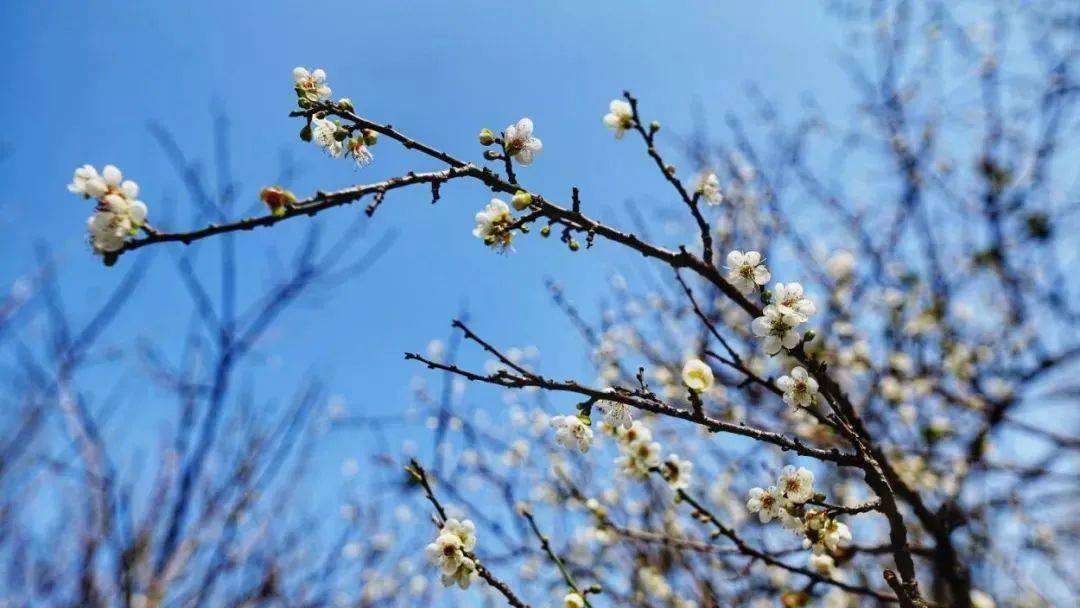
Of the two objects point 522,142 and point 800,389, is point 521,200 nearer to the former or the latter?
point 522,142

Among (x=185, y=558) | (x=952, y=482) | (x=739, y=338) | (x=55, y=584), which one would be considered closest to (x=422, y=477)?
(x=185, y=558)

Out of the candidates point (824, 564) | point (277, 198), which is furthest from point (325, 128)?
point (824, 564)

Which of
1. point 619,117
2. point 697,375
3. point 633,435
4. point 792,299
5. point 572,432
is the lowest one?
point 572,432

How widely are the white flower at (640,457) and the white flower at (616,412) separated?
685 mm

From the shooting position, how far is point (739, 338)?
5898 millimetres

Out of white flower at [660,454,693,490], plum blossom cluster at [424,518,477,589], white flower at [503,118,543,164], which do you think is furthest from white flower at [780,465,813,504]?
white flower at [503,118,543,164]

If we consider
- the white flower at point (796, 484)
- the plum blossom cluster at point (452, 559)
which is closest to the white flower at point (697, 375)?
the white flower at point (796, 484)

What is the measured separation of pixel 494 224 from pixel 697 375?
0.97m

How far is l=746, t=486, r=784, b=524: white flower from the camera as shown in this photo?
2320mm

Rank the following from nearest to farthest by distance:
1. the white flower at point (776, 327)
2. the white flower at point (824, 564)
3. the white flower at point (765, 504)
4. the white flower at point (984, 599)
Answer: the white flower at point (776, 327) → the white flower at point (765, 504) → the white flower at point (824, 564) → the white flower at point (984, 599)

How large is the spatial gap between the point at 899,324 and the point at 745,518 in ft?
7.93

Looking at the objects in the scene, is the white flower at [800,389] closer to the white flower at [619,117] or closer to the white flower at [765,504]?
the white flower at [765,504]

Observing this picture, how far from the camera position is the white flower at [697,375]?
2375mm

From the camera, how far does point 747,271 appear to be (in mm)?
2498
